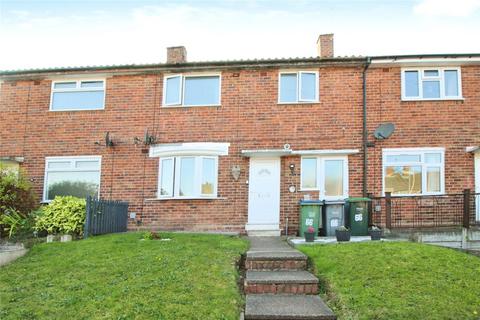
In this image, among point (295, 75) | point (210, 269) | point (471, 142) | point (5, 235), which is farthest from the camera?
point (295, 75)

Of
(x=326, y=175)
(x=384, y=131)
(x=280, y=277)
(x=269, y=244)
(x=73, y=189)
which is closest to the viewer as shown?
(x=280, y=277)

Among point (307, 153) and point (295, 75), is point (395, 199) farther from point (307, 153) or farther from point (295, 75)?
point (295, 75)

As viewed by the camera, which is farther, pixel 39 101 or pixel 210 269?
pixel 39 101

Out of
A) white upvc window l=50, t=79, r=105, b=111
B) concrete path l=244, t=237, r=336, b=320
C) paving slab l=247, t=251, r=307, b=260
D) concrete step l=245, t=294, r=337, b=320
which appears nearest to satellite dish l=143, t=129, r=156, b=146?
white upvc window l=50, t=79, r=105, b=111

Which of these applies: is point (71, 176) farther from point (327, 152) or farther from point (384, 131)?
point (384, 131)

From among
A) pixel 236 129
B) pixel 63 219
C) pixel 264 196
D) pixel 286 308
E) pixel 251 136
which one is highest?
pixel 236 129

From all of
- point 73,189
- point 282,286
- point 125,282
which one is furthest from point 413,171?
point 73,189

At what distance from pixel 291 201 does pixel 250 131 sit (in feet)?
8.43

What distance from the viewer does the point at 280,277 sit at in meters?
6.75

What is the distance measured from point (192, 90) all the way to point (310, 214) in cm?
562

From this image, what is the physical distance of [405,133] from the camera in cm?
1245

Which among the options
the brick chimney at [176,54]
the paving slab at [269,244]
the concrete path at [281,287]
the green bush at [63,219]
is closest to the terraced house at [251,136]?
the brick chimney at [176,54]

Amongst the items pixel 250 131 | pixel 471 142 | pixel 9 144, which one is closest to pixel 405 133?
pixel 471 142

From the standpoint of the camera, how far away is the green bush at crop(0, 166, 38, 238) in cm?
1109
